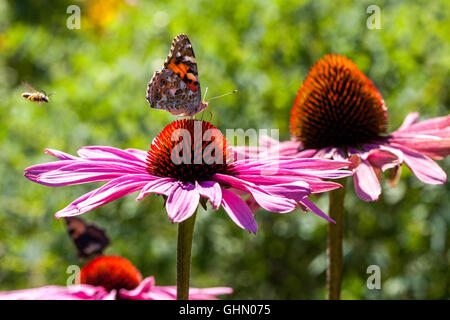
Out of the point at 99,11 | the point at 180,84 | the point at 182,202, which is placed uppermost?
the point at 99,11

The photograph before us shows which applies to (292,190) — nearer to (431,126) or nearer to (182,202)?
(182,202)

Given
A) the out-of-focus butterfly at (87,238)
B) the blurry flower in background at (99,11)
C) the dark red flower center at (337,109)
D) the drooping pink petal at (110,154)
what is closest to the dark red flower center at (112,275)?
the out-of-focus butterfly at (87,238)

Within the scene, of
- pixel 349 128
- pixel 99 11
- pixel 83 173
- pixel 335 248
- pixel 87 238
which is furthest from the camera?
pixel 99 11

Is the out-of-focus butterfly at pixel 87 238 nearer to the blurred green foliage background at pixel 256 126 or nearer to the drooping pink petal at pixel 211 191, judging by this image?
the drooping pink petal at pixel 211 191

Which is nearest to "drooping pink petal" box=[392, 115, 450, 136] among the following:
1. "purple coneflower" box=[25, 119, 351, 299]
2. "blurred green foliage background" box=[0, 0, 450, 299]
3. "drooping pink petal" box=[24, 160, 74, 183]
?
"purple coneflower" box=[25, 119, 351, 299]

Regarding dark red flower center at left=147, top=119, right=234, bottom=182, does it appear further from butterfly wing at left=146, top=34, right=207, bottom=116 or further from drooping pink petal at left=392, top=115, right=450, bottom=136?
drooping pink petal at left=392, top=115, right=450, bottom=136

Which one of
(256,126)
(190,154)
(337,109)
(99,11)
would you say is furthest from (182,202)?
(99,11)

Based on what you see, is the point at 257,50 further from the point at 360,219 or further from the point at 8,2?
the point at 8,2
